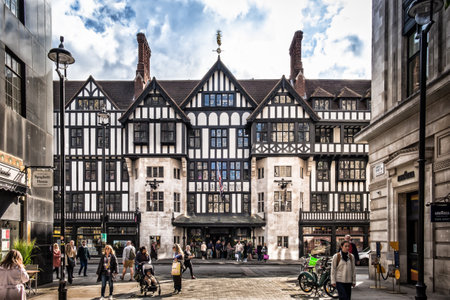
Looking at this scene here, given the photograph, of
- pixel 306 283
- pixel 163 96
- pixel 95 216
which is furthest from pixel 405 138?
pixel 95 216

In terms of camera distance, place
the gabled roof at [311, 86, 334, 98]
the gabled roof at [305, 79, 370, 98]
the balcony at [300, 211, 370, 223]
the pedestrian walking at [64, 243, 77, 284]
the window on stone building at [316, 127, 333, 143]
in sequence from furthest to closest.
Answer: the gabled roof at [305, 79, 370, 98]
the gabled roof at [311, 86, 334, 98]
the window on stone building at [316, 127, 333, 143]
the balcony at [300, 211, 370, 223]
the pedestrian walking at [64, 243, 77, 284]

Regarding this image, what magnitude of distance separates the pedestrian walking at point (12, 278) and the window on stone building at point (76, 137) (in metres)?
28.8

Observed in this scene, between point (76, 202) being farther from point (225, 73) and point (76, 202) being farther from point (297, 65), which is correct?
point (297, 65)

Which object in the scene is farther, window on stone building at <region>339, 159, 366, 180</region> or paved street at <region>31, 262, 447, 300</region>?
window on stone building at <region>339, 159, 366, 180</region>

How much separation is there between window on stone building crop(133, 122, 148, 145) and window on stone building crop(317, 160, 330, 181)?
1436 cm

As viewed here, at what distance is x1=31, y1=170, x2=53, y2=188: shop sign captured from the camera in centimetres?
1295

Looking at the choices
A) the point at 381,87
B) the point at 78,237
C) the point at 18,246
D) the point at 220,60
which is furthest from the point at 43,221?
the point at 220,60

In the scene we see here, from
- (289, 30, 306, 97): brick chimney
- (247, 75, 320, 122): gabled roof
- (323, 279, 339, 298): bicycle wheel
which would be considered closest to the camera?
(323, 279, 339, 298): bicycle wheel

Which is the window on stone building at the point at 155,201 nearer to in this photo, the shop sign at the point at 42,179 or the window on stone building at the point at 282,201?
the window on stone building at the point at 282,201

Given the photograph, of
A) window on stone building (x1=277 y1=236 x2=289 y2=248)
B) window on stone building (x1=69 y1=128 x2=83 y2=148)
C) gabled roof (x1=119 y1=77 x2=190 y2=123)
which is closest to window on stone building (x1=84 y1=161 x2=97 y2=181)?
window on stone building (x1=69 y1=128 x2=83 y2=148)

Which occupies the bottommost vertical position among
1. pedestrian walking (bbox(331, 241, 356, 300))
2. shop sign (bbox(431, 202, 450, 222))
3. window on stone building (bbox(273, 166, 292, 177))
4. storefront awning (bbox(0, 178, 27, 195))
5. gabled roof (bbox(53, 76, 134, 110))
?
pedestrian walking (bbox(331, 241, 356, 300))

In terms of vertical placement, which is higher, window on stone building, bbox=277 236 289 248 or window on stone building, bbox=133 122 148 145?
window on stone building, bbox=133 122 148 145

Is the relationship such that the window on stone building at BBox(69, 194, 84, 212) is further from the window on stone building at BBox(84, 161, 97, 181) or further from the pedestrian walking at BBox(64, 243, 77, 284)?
the pedestrian walking at BBox(64, 243, 77, 284)

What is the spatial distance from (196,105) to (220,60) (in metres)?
4.21
